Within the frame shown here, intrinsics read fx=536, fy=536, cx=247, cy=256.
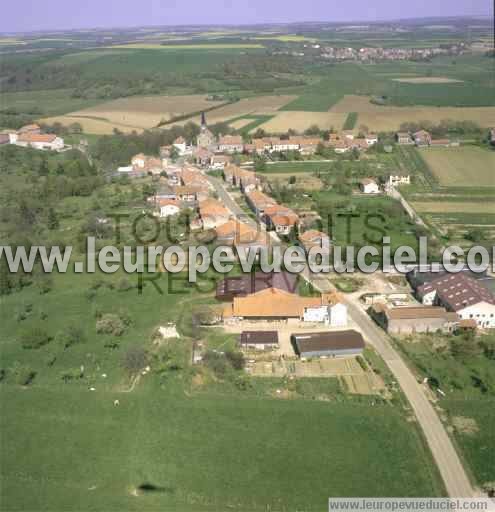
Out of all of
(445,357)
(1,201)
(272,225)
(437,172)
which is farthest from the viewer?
(437,172)

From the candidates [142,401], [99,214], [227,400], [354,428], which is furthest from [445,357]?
[99,214]

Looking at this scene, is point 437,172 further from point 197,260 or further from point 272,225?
point 197,260

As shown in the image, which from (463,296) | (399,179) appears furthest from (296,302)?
(399,179)

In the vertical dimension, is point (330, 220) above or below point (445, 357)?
above

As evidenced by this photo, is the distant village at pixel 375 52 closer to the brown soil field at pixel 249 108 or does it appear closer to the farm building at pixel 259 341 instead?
the brown soil field at pixel 249 108

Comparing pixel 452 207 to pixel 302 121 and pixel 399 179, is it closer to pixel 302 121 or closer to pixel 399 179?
pixel 399 179

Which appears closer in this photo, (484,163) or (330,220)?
(330,220)
